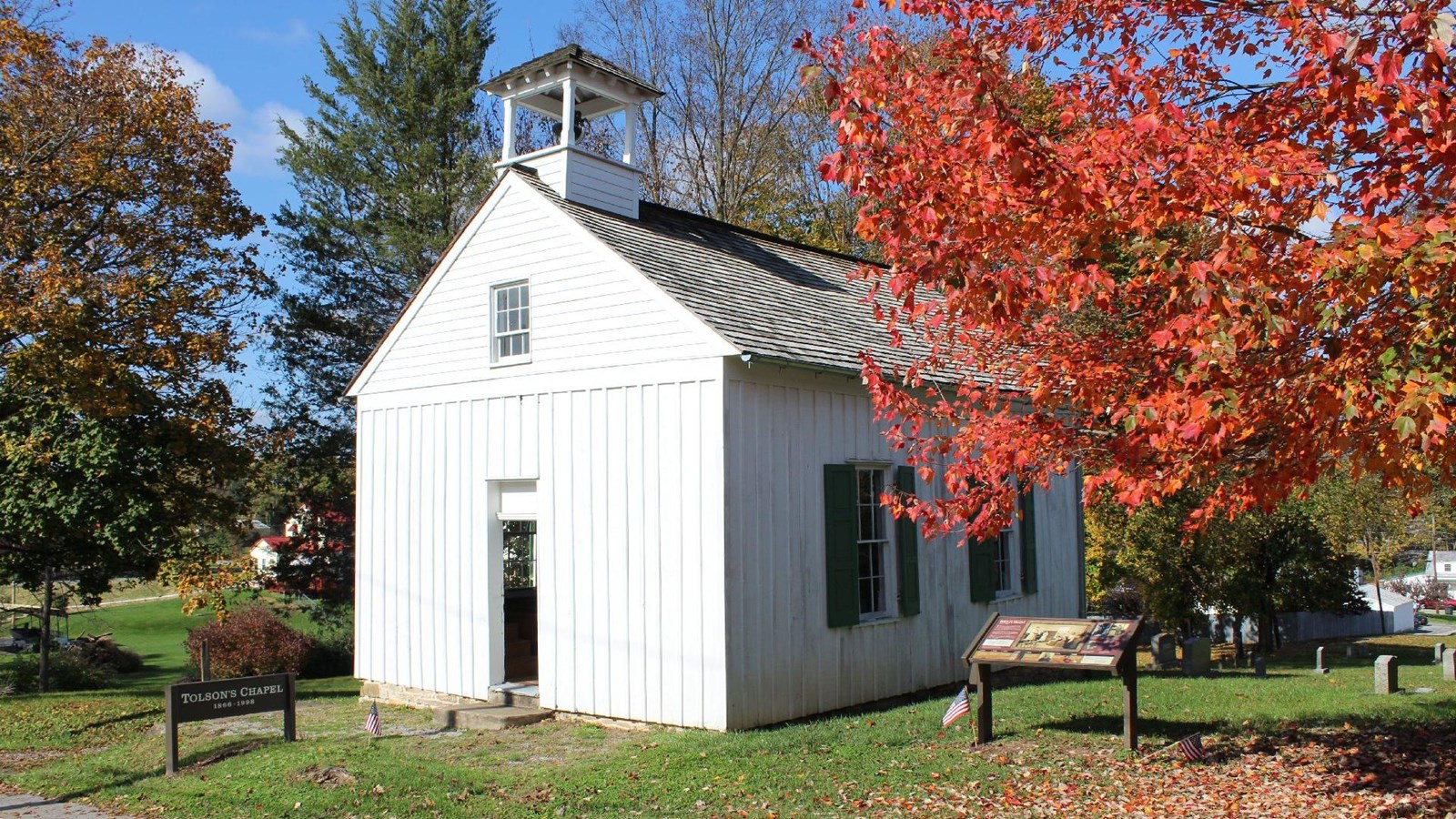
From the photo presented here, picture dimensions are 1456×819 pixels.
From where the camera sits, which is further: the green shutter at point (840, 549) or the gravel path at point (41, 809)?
the green shutter at point (840, 549)

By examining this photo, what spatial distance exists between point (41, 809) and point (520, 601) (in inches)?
356

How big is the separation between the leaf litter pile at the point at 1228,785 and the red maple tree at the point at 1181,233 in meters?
2.11

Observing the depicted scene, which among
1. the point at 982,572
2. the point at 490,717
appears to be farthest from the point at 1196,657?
the point at 490,717

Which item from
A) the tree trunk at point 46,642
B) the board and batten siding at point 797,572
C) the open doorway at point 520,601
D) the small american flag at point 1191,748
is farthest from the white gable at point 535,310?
the tree trunk at point 46,642

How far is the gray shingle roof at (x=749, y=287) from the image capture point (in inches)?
482

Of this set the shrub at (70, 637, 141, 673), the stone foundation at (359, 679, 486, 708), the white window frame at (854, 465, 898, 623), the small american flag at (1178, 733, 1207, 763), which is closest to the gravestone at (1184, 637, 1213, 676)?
the white window frame at (854, 465, 898, 623)

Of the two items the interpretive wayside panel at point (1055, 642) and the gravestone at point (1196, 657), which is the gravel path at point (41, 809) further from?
the gravestone at point (1196, 657)

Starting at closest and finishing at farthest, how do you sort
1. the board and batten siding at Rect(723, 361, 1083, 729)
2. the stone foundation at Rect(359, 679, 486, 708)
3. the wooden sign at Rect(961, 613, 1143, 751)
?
the wooden sign at Rect(961, 613, 1143, 751) → the board and batten siding at Rect(723, 361, 1083, 729) → the stone foundation at Rect(359, 679, 486, 708)

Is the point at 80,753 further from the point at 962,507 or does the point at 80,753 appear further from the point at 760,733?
the point at 962,507

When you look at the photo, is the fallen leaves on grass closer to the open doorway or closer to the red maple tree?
the open doorway

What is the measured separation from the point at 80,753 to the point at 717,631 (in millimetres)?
7412

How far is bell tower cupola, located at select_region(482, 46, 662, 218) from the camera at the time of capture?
14297mm

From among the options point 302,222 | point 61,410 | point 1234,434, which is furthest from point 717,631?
point 302,222

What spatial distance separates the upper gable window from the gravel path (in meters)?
6.45
